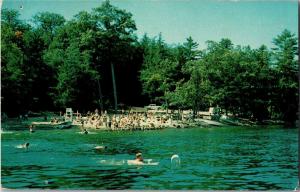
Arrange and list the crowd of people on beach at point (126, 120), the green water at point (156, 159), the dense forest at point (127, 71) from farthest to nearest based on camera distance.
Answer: the crowd of people on beach at point (126, 120) → the dense forest at point (127, 71) → the green water at point (156, 159)

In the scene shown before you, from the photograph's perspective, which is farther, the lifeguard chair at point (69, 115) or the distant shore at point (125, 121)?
the distant shore at point (125, 121)

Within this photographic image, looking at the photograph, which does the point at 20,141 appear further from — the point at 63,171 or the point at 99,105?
the point at 63,171

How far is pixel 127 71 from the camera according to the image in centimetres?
1571

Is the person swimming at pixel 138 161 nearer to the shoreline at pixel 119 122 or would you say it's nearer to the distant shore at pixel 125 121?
the distant shore at pixel 125 121

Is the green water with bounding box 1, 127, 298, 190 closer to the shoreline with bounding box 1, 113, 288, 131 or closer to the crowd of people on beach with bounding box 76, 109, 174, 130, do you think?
the shoreline with bounding box 1, 113, 288, 131

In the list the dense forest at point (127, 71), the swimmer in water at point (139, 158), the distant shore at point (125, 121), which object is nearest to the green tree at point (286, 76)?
the dense forest at point (127, 71)

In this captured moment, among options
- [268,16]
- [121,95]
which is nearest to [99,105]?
[121,95]

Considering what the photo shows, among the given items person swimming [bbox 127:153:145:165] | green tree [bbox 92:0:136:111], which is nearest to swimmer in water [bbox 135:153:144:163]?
person swimming [bbox 127:153:145:165]

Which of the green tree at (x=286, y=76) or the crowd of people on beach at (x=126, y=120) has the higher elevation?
the green tree at (x=286, y=76)

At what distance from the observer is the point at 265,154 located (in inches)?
500

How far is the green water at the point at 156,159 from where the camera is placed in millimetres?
9273

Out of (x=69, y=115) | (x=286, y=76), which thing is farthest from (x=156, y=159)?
(x=69, y=115)

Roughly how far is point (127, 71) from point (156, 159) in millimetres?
4441

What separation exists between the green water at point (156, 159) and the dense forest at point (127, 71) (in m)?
0.81
